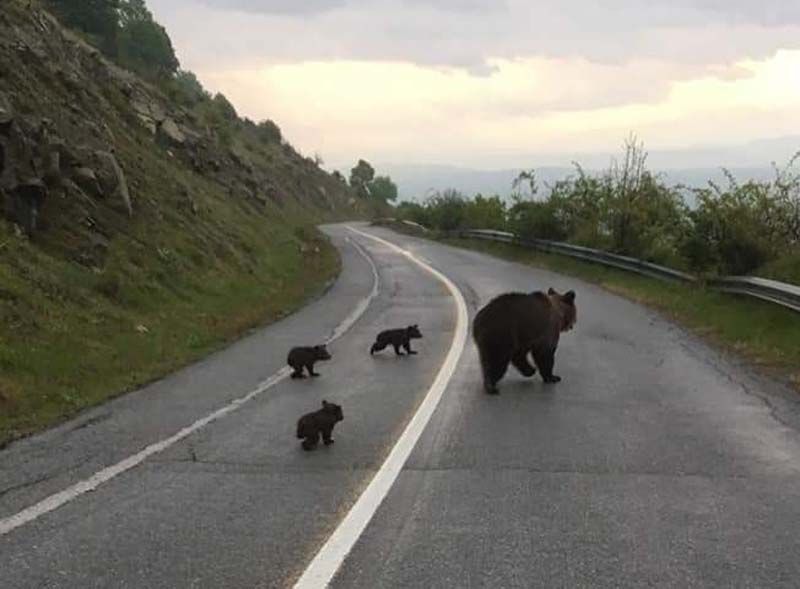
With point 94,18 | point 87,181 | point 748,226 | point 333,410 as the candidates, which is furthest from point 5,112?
point 94,18

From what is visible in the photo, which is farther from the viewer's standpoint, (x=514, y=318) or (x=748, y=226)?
(x=748, y=226)

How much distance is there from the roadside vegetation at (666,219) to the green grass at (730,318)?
1053 millimetres

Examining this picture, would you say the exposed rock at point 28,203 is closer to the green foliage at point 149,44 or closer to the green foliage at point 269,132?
the green foliage at point 149,44

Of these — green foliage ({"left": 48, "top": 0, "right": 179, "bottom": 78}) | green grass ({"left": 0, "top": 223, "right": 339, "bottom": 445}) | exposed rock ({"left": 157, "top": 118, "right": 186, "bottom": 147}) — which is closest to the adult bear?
green grass ({"left": 0, "top": 223, "right": 339, "bottom": 445})

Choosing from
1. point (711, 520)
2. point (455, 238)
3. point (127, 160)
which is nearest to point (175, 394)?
point (711, 520)

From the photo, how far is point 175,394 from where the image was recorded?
10.4m

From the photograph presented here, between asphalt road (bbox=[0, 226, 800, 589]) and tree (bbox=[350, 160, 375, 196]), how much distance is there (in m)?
124

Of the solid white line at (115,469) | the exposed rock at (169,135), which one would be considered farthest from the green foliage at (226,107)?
the solid white line at (115,469)

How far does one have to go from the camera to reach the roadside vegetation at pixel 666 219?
66.3 ft

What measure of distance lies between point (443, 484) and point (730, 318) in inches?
444

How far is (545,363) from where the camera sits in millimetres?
10828

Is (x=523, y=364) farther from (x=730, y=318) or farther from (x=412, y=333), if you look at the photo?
(x=730, y=318)

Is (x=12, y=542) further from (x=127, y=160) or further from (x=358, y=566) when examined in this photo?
(x=127, y=160)

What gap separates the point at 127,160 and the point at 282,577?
22.3 m
